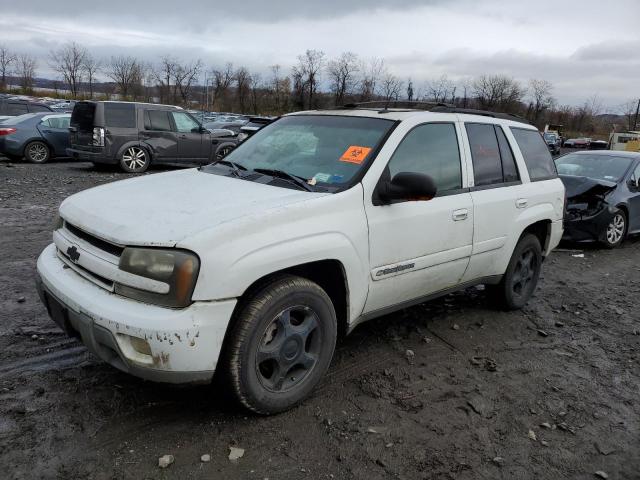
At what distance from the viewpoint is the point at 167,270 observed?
2590 millimetres

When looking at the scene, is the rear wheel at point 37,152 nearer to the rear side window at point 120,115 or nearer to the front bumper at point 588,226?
the rear side window at point 120,115

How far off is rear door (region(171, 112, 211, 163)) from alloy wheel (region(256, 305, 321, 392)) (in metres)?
12.2

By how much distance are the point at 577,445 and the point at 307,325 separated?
173 centimetres

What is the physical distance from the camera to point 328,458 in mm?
2793

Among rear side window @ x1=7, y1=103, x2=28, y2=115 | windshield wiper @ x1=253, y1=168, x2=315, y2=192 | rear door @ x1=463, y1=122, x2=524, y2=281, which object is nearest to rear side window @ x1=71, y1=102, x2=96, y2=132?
rear side window @ x1=7, y1=103, x2=28, y2=115

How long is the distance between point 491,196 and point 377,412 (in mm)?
2115

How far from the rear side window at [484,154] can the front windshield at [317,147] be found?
0.94m

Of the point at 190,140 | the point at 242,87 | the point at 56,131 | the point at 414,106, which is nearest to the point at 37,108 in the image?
the point at 56,131

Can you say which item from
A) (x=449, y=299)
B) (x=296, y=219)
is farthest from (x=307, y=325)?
(x=449, y=299)

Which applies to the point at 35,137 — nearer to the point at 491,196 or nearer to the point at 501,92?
the point at 491,196

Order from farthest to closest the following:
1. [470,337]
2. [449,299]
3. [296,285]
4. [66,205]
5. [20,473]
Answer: [449,299] → [470,337] → [66,205] → [296,285] → [20,473]

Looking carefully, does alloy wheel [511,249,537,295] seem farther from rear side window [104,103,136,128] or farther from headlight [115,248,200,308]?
rear side window [104,103,136,128]

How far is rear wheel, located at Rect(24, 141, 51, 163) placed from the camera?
14.8 metres

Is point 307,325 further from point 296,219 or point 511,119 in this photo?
point 511,119
